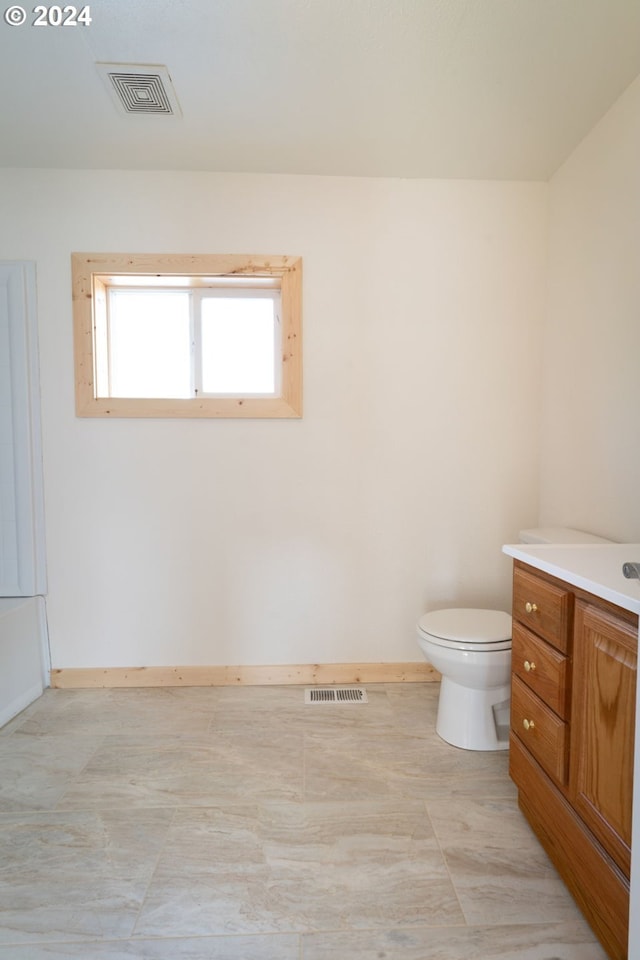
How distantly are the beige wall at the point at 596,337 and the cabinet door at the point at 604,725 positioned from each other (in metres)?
0.76

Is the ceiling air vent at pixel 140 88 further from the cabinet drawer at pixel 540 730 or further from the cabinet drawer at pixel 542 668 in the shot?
the cabinet drawer at pixel 540 730

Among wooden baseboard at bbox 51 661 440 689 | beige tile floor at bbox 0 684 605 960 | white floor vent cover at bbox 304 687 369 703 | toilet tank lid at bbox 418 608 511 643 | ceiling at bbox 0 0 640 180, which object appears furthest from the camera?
wooden baseboard at bbox 51 661 440 689

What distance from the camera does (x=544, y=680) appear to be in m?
1.25

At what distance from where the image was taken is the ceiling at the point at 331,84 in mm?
1401

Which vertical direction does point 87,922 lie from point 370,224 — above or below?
below

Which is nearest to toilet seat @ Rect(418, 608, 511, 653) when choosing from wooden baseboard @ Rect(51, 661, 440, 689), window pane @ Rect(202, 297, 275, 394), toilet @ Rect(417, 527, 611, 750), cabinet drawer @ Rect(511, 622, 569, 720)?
toilet @ Rect(417, 527, 611, 750)

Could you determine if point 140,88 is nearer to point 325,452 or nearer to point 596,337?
point 325,452

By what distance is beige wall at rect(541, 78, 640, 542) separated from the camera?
5.37ft

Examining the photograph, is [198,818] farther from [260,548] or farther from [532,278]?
[532,278]

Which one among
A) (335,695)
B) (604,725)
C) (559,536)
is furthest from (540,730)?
(335,695)

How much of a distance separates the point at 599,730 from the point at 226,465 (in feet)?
5.79

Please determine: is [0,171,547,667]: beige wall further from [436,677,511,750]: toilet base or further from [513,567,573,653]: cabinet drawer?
[513,567,573,653]: cabinet drawer

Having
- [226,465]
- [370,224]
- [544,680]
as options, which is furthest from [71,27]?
[544,680]

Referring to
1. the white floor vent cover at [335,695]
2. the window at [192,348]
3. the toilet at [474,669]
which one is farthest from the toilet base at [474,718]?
the window at [192,348]
